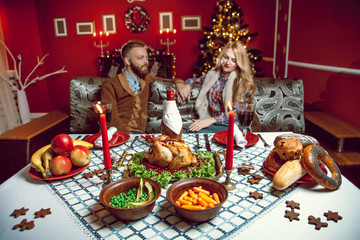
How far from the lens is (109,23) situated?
4.88 metres

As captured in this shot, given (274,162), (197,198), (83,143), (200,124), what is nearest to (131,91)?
(200,124)

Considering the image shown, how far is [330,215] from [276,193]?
19 centimetres

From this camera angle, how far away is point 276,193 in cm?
94

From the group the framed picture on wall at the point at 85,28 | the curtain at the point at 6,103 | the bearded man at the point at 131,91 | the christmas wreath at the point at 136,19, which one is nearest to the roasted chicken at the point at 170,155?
the bearded man at the point at 131,91

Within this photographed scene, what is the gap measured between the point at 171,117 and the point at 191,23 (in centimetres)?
408

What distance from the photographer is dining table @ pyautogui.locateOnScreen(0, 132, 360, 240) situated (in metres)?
0.74

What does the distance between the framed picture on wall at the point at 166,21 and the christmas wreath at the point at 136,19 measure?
0.26 m

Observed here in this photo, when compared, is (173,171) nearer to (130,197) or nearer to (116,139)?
(130,197)

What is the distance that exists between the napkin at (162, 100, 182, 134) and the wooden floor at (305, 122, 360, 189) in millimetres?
1326

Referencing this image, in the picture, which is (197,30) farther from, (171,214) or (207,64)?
(171,214)

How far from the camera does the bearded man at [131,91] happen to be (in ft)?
7.92

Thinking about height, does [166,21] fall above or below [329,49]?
above

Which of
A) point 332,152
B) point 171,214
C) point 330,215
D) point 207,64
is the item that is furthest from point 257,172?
point 207,64

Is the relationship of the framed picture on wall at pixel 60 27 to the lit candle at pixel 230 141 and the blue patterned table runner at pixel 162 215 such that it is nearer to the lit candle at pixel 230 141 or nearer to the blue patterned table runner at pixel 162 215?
the blue patterned table runner at pixel 162 215
